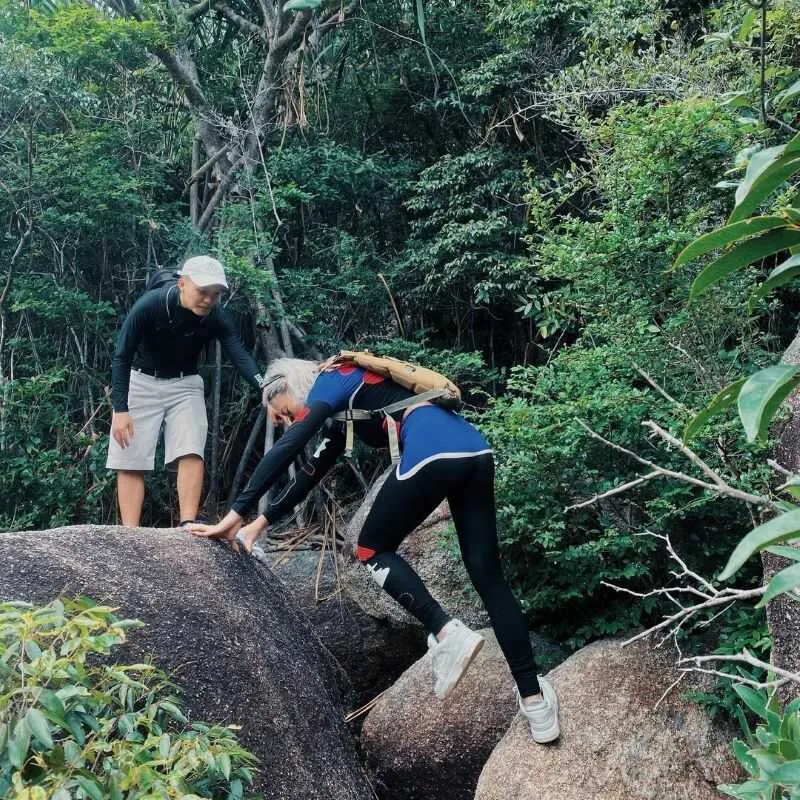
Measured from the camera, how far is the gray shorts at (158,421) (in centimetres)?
453

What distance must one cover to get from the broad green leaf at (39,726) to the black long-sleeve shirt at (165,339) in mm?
2747

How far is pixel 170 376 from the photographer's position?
457 cm

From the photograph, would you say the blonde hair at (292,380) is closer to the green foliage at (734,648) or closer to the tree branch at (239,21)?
the green foliage at (734,648)

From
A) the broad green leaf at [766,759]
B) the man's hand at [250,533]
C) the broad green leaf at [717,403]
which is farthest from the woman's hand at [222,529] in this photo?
the broad green leaf at [717,403]

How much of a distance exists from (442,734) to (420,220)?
4.40m

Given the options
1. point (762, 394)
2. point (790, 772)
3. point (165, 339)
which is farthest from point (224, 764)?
point (165, 339)

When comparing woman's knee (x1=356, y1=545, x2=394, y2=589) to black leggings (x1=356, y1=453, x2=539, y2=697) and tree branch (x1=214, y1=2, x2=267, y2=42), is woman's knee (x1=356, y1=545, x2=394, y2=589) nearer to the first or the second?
black leggings (x1=356, y1=453, x2=539, y2=697)

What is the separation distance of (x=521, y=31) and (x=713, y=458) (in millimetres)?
4587

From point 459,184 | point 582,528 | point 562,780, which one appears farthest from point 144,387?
point 459,184

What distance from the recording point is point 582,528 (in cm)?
397

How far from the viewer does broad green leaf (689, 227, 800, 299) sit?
958 millimetres

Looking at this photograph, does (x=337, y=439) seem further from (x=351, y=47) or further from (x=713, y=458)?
(x=351, y=47)

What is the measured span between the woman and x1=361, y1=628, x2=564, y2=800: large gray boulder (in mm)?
646

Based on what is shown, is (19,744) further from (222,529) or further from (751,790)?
(222,529)
